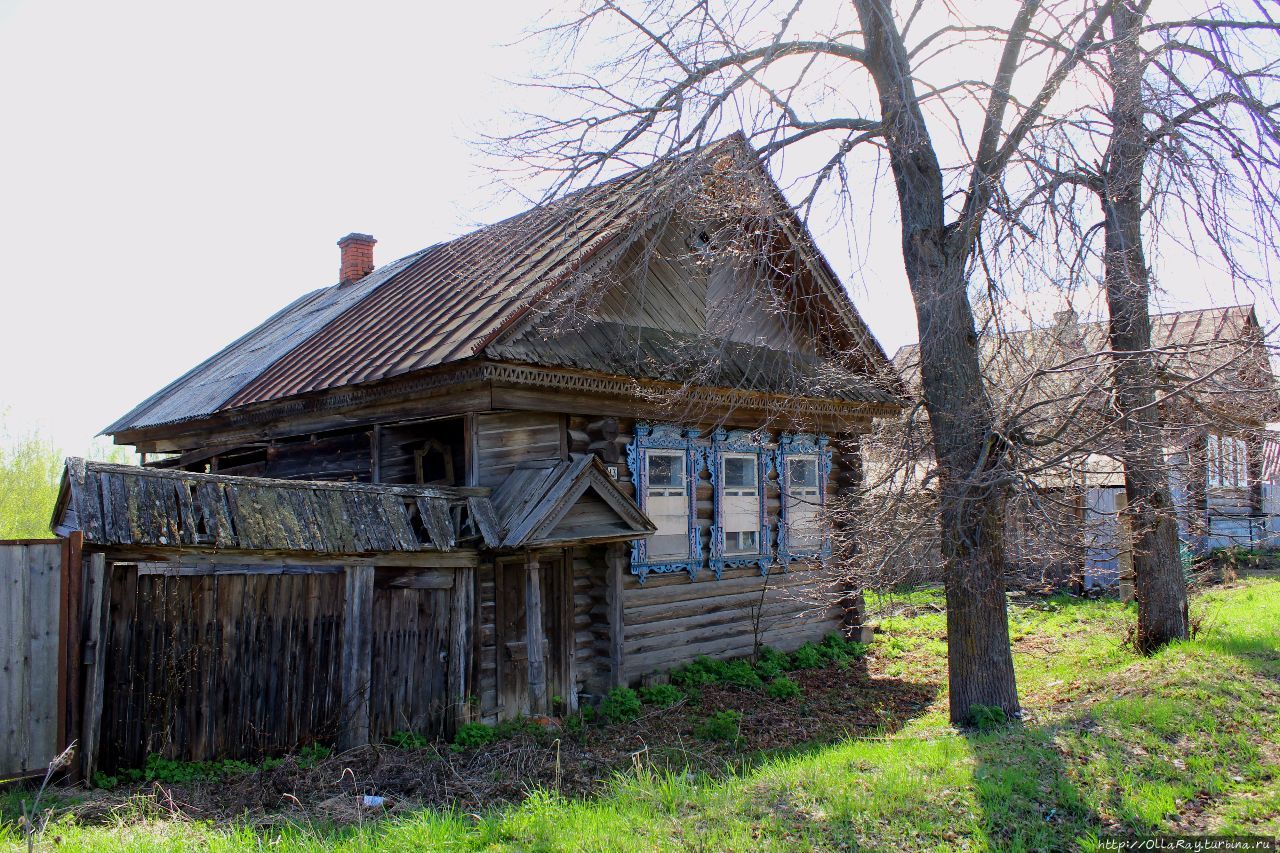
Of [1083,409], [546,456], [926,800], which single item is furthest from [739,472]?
[926,800]

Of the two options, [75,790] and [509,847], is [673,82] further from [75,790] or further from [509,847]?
[75,790]

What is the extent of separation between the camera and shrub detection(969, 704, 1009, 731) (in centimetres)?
803

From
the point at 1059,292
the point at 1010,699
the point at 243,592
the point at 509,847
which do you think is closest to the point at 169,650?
the point at 243,592

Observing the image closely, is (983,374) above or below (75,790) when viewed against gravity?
above

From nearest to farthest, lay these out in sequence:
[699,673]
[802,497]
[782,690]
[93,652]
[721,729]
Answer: [93,652]
[721,729]
[782,690]
[699,673]
[802,497]

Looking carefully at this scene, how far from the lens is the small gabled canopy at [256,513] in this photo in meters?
6.54

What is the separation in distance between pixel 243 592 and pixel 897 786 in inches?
201

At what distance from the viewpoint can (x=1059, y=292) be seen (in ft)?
26.7

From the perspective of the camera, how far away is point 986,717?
8.12 meters

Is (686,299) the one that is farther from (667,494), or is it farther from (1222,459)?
(1222,459)

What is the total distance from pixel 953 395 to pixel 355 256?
1395cm

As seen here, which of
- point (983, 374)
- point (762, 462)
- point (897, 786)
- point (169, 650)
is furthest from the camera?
point (762, 462)

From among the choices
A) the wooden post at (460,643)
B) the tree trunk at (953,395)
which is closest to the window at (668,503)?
the wooden post at (460,643)

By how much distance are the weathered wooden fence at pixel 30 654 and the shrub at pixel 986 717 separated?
284 inches
